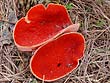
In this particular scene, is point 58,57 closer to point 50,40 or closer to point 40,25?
point 50,40

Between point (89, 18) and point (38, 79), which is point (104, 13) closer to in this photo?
point (89, 18)

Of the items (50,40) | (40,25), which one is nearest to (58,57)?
(50,40)

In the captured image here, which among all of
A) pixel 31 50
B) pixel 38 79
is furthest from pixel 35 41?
pixel 38 79

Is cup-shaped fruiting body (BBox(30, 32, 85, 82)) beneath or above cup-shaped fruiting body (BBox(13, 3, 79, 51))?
beneath

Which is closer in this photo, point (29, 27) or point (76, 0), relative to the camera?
point (29, 27)
